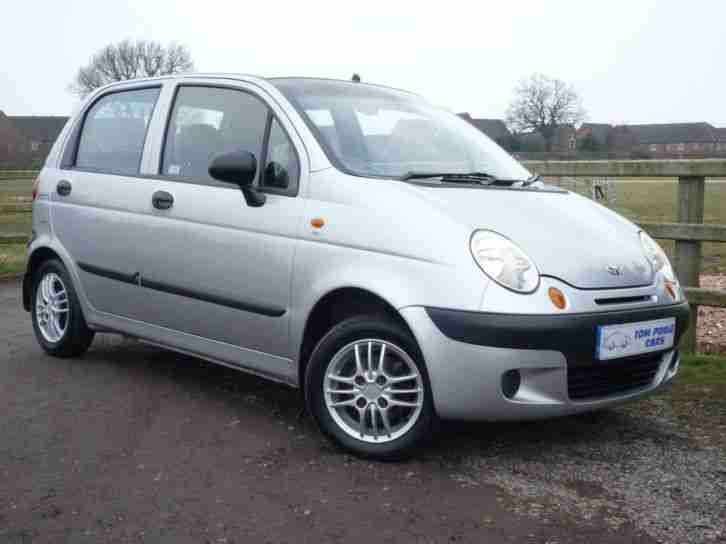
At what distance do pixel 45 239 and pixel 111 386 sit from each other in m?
1.18

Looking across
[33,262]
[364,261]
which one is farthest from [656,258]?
[33,262]

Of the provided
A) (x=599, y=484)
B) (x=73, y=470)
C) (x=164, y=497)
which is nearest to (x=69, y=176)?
(x=73, y=470)

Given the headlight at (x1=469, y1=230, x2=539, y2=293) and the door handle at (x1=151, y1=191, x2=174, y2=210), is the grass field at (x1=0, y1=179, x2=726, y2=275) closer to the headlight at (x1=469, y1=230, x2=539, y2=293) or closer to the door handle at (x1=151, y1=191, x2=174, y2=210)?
the headlight at (x1=469, y1=230, x2=539, y2=293)

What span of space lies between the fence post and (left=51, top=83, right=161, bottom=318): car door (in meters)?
A: 3.33

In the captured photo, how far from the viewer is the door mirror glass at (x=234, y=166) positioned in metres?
4.45

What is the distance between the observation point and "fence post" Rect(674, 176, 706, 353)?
611 cm

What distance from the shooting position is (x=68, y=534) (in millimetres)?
3289

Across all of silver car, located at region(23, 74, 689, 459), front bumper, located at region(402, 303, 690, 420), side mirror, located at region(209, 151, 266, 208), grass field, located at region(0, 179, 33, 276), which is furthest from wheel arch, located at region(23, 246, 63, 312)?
grass field, located at region(0, 179, 33, 276)

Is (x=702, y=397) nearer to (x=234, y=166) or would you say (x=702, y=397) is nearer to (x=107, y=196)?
(x=234, y=166)

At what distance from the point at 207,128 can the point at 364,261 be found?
147cm

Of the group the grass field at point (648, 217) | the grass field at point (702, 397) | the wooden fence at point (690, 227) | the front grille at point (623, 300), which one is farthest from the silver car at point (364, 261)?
the grass field at point (648, 217)

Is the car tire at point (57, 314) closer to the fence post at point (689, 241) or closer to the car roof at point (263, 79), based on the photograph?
the car roof at point (263, 79)

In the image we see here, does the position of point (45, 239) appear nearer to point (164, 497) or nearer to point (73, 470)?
point (73, 470)

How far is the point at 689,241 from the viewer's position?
20.1 feet
